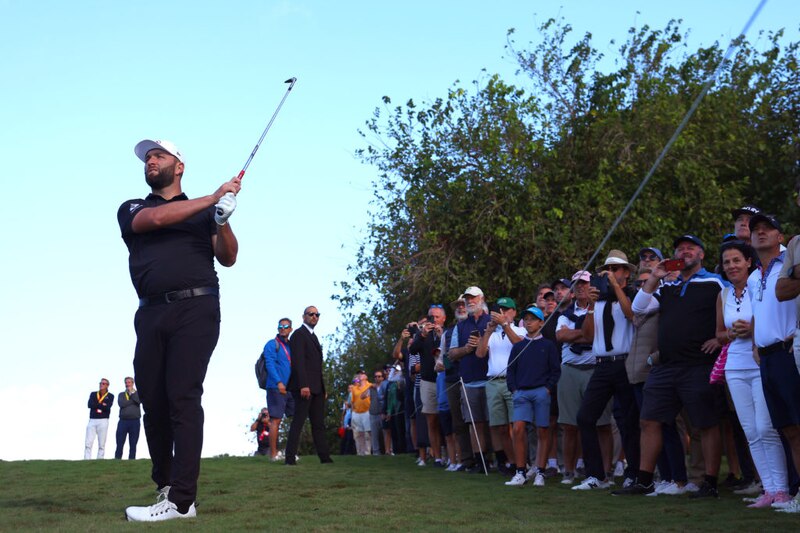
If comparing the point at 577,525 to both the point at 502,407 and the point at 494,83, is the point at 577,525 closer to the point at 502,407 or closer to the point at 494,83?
the point at 502,407

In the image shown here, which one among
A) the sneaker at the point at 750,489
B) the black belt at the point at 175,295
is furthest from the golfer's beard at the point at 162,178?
the sneaker at the point at 750,489

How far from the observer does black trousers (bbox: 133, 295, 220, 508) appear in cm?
717

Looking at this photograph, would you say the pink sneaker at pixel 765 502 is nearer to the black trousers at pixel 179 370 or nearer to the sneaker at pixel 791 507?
the sneaker at pixel 791 507

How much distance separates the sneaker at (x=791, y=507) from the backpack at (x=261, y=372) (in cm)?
1186

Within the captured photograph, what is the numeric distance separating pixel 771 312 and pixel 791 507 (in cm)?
141

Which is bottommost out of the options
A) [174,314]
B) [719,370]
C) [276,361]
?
[719,370]

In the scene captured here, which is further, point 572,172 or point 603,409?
point 572,172

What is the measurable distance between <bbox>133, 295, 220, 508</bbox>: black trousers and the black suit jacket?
25.8ft

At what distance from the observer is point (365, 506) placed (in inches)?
327

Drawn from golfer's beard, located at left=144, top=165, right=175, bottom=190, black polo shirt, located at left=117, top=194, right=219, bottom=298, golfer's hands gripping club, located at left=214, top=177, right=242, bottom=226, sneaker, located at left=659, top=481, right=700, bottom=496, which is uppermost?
golfer's beard, located at left=144, top=165, right=175, bottom=190

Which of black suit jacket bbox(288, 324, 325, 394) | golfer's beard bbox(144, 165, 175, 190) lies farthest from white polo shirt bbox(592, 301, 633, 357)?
black suit jacket bbox(288, 324, 325, 394)

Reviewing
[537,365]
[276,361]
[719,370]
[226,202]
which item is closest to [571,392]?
[537,365]

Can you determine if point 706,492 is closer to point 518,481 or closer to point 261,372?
point 518,481

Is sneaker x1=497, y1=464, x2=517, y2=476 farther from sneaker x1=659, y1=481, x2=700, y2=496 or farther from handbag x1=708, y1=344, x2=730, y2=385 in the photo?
handbag x1=708, y1=344, x2=730, y2=385
